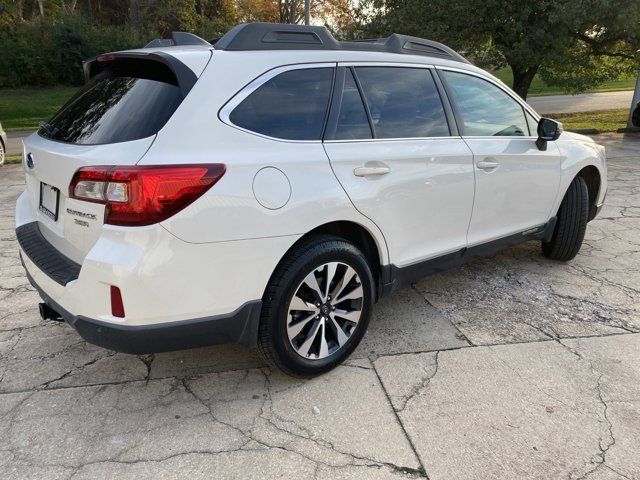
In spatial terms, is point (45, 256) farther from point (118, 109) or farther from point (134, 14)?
point (134, 14)

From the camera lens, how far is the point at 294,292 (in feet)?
8.58

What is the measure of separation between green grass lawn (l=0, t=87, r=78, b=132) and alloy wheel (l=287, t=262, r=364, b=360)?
53.1 feet

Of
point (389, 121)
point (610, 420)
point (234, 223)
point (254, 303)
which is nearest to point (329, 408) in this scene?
point (254, 303)

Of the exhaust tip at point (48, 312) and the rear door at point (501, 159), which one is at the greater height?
the rear door at point (501, 159)

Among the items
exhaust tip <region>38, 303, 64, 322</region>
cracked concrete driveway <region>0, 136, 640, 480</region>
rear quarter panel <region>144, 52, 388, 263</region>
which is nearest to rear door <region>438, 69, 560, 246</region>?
cracked concrete driveway <region>0, 136, 640, 480</region>

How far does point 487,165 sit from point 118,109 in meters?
2.35

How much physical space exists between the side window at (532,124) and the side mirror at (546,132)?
6 cm

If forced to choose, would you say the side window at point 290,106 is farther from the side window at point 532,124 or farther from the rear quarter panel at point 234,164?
the side window at point 532,124

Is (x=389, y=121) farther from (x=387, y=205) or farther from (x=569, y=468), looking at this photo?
(x=569, y=468)

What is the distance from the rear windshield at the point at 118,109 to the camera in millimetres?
2340

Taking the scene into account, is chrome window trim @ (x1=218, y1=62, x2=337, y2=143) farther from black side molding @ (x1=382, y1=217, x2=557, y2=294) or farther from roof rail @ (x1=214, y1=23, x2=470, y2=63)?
black side molding @ (x1=382, y1=217, x2=557, y2=294)

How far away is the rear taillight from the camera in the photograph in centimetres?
216

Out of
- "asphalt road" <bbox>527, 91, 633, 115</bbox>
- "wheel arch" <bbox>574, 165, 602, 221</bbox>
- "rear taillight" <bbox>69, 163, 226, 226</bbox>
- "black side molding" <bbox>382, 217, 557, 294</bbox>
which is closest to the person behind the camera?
"rear taillight" <bbox>69, 163, 226, 226</bbox>

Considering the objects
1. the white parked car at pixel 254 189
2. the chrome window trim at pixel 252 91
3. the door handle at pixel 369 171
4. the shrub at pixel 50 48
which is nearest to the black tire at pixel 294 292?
the white parked car at pixel 254 189
